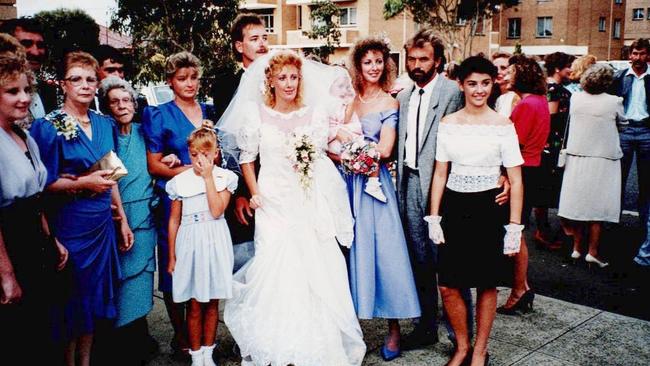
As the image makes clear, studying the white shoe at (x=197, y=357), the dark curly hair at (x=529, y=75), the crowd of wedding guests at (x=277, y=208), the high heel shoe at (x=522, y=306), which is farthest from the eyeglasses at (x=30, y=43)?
the dark curly hair at (x=529, y=75)

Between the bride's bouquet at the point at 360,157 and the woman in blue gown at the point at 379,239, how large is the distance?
0.14 meters

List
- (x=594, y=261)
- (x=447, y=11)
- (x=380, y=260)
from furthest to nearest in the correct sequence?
(x=447, y=11) → (x=594, y=261) → (x=380, y=260)

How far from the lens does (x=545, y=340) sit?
15.4 feet

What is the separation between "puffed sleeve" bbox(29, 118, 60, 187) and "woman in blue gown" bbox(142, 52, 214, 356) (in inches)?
29.8

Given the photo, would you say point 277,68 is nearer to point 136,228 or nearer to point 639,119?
point 136,228

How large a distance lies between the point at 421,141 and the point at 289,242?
4.03 feet

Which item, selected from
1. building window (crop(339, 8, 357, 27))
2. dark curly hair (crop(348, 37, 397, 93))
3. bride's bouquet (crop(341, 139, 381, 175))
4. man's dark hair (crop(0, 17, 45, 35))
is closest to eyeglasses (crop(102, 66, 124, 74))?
man's dark hair (crop(0, 17, 45, 35))

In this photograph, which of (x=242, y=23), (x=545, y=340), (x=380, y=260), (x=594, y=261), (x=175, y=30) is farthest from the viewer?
(x=175, y=30)

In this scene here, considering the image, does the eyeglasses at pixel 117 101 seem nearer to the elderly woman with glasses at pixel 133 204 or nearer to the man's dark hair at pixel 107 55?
the elderly woman with glasses at pixel 133 204

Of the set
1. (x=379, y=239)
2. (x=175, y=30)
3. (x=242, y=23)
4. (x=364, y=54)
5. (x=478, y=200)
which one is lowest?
(x=379, y=239)

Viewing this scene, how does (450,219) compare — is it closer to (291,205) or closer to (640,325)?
(291,205)

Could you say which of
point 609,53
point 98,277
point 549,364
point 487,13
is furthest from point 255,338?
point 609,53

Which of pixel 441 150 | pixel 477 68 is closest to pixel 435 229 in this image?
pixel 441 150

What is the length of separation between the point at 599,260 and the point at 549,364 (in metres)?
2.82
